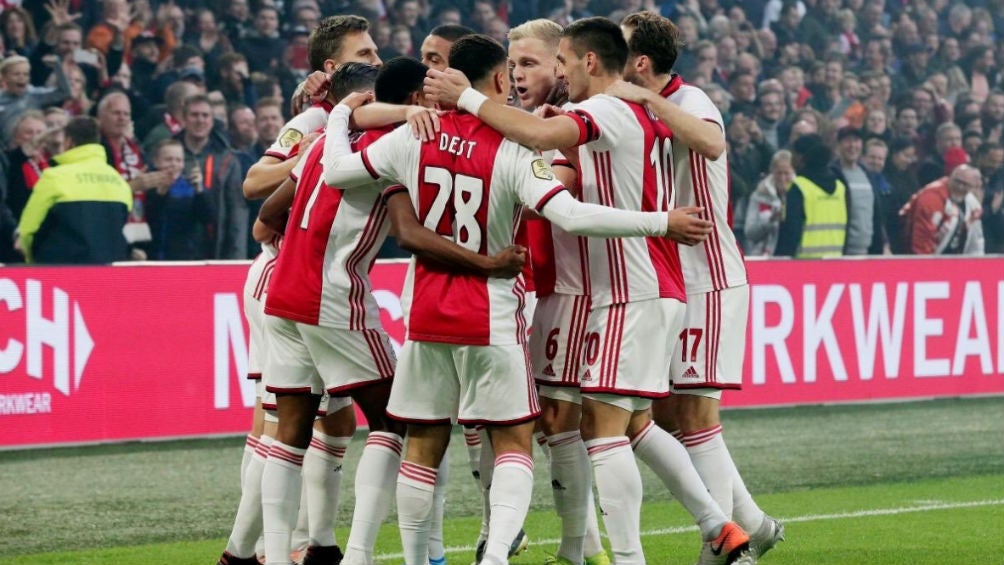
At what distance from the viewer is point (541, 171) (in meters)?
4.82

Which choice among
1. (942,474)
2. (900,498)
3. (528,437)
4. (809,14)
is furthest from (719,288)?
Result: (809,14)

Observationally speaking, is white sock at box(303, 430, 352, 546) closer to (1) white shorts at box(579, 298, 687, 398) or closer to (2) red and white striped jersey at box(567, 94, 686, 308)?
(1) white shorts at box(579, 298, 687, 398)

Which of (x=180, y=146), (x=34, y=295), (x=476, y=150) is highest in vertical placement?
(x=476, y=150)

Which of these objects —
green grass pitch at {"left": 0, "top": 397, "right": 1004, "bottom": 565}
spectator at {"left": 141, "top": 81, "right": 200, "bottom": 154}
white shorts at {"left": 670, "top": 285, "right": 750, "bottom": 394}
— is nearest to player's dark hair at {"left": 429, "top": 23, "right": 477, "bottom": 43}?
white shorts at {"left": 670, "top": 285, "right": 750, "bottom": 394}

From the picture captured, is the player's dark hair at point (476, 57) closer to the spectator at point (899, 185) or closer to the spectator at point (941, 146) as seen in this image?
the spectator at point (899, 185)

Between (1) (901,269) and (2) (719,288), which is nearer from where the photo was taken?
(2) (719,288)

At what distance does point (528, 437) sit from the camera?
503 centimetres

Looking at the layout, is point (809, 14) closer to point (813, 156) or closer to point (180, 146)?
point (813, 156)

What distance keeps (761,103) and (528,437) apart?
1014cm

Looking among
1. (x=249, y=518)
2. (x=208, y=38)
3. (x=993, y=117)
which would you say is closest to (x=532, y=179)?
(x=249, y=518)

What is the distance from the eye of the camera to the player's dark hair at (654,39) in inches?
219

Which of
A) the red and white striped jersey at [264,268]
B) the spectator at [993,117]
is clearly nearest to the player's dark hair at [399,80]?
the red and white striped jersey at [264,268]

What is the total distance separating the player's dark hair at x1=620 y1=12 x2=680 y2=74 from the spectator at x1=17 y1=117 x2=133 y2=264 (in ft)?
17.3

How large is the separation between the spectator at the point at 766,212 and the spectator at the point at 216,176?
4.32m
